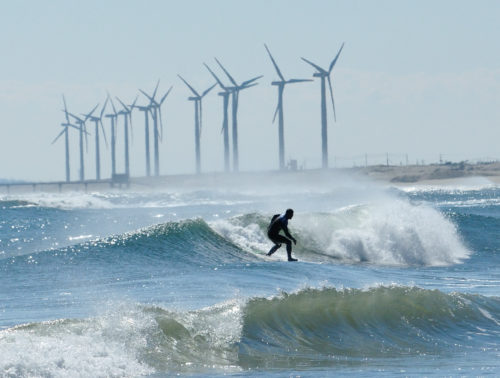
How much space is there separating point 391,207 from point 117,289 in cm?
2336

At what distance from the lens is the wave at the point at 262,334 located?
587 inches

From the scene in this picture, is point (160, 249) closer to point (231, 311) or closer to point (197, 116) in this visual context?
point (231, 311)

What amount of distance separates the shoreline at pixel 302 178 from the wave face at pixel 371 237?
4279 inches

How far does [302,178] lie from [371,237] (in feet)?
410

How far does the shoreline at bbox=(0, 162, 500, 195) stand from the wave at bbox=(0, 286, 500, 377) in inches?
5147

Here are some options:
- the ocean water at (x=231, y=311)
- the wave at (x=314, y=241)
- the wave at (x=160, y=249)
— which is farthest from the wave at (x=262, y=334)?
the wave at (x=314, y=241)

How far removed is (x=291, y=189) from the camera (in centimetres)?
15062

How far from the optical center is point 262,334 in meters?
17.5

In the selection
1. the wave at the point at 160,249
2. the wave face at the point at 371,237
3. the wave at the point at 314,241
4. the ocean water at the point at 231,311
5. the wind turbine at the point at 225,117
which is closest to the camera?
the ocean water at the point at 231,311

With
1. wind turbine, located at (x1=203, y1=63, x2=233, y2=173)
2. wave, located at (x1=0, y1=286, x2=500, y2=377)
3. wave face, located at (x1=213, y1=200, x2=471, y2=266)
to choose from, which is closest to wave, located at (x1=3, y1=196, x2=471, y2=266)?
wave face, located at (x1=213, y1=200, x2=471, y2=266)

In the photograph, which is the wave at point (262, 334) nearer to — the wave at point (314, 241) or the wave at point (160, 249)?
the wave at point (160, 249)

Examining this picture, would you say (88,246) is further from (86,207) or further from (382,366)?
(86,207)

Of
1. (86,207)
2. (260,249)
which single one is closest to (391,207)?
(260,249)

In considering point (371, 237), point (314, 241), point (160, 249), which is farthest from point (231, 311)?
point (314, 241)
